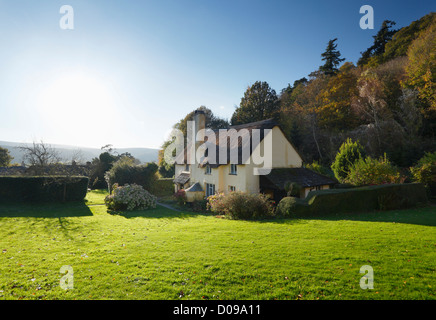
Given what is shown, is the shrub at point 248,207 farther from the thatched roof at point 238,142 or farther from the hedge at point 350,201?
the thatched roof at point 238,142

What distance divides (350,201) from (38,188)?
88.6ft

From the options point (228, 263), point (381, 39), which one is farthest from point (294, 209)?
point (381, 39)

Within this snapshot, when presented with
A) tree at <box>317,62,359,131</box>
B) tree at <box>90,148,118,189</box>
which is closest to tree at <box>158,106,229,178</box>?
tree at <box>90,148,118,189</box>

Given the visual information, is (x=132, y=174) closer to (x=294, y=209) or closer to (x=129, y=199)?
(x=129, y=199)

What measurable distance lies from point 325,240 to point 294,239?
1.10 m

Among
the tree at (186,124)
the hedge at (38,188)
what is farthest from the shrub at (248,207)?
the tree at (186,124)

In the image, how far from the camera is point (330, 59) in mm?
42156

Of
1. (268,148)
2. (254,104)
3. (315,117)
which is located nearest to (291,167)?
(268,148)

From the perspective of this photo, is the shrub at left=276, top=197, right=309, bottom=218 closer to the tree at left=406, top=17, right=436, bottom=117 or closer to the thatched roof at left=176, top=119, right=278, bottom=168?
the thatched roof at left=176, top=119, right=278, bottom=168

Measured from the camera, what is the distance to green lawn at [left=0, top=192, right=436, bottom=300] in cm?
504

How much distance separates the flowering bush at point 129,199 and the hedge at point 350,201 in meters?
12.3

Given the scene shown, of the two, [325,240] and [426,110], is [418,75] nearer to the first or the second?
[426,110]

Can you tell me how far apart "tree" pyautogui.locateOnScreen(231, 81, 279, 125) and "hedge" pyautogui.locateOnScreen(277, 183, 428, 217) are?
1152 inches

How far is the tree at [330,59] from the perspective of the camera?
41719 millimetres
